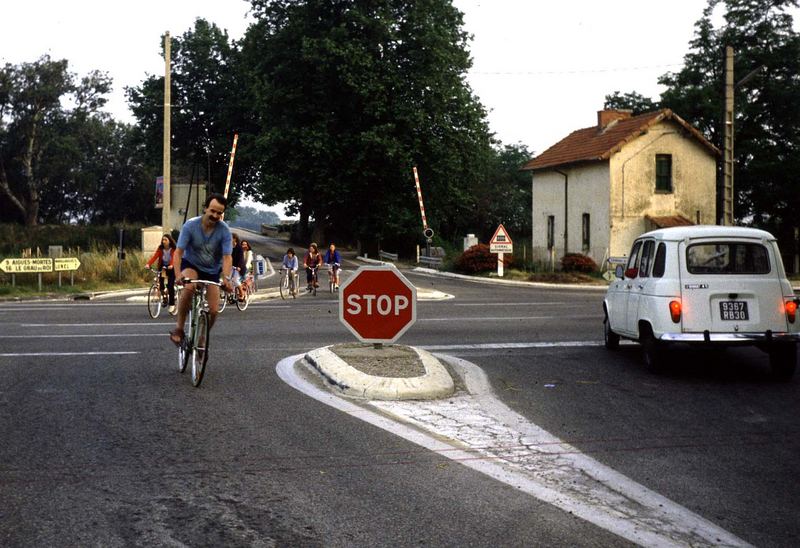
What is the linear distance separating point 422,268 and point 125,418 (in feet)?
123

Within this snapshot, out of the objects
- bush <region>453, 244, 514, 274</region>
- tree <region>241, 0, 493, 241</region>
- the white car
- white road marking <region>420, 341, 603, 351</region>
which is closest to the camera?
the white car

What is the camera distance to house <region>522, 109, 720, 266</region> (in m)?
45.7

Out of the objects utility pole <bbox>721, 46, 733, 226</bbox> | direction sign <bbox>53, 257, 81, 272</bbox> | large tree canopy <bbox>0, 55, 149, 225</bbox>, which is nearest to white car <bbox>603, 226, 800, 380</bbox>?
utility pole <bbox>721, 46, 733, 226</bbox>

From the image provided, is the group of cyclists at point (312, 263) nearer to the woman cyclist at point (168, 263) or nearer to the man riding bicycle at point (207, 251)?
the woman cyclist at point (168, 263)

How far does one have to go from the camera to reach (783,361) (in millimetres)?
11109

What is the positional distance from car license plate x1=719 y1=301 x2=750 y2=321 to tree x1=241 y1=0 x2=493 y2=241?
36621mm

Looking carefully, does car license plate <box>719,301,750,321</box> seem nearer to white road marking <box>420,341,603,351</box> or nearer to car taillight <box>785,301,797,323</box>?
car taillight <box>785,301,797,323</box>

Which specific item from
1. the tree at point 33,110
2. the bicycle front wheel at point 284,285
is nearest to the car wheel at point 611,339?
the bicycle front wheel at point 284,285

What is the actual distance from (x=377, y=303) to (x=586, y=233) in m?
39.0

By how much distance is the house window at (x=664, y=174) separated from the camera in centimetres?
4634

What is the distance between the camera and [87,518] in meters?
5.29

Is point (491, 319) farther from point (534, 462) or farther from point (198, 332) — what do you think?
point (534, 462)

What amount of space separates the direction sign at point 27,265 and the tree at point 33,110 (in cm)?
5330

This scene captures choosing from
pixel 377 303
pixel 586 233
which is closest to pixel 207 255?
pixel 377 303
